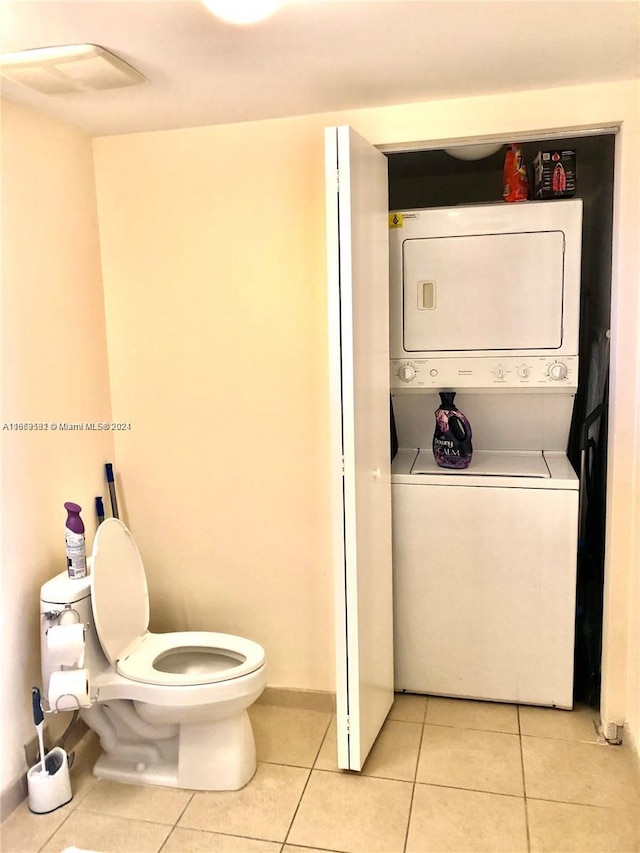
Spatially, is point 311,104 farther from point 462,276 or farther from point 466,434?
point 466,434

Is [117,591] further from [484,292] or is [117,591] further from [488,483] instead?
[484,292]

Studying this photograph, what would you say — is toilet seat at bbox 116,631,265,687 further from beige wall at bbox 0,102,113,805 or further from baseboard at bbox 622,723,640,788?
baseboard at bbox 622,723,640,788

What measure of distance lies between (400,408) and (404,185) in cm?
116

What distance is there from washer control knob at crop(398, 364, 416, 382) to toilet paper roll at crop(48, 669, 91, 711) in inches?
59.8

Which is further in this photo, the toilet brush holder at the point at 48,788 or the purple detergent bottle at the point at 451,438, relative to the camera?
the purple detergent bottle at the point at 451,438

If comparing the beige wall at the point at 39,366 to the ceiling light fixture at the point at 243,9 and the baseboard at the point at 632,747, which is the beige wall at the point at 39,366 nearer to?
the ceiling light fixture at the point at 243,9

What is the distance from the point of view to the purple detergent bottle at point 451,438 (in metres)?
2.68

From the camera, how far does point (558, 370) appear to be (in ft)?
8.43

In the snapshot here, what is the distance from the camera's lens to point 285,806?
2137 millimetres

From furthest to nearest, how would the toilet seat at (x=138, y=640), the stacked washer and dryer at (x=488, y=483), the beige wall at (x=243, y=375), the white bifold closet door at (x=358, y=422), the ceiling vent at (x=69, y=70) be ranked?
the stacked washer and dryer at (x=488, y=483) → the beige wall at (x=243, y=375) → the toilet seat at (x=138, y=640) → the white bifold closet door at (x=358, y=422) → the ceiling vent at (x=69, y=70)

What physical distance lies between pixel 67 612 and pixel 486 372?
5.50 feet

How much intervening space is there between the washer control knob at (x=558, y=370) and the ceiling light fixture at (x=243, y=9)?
1.57 meters

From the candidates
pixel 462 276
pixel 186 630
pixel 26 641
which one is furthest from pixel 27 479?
pixel 462 276

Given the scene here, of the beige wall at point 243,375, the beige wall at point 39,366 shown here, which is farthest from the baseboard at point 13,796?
the beige wall at point 243,375
